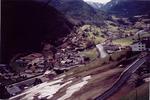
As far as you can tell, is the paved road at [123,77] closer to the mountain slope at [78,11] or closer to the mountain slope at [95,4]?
the mountain slope at [78,11]

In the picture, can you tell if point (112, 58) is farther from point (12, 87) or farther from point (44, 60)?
point (12, 87)

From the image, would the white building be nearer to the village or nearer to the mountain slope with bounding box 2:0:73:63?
the village

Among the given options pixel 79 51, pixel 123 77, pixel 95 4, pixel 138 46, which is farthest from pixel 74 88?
pixel 95 4

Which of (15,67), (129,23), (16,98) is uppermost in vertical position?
(129,23)

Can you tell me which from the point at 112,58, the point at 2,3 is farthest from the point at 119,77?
the point at 2,3

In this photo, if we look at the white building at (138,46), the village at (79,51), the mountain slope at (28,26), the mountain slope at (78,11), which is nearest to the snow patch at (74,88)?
the village at (79,51)

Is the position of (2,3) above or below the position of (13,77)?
above
